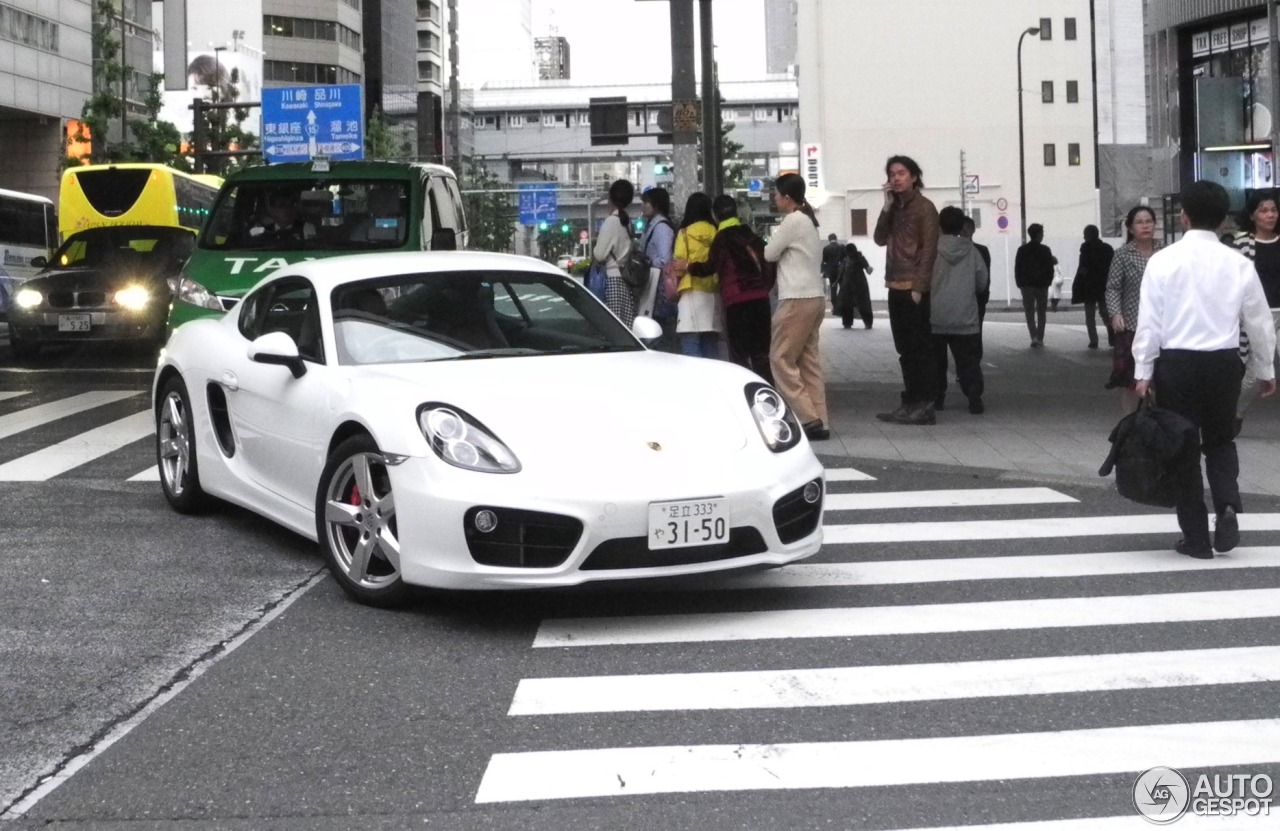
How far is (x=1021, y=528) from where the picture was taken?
809 cm

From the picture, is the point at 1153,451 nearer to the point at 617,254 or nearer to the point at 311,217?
the point at 617,254

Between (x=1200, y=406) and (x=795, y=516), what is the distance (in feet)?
6.63

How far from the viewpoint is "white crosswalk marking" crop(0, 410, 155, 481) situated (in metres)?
10.1

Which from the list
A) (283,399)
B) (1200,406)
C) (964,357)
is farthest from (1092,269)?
(283,399)

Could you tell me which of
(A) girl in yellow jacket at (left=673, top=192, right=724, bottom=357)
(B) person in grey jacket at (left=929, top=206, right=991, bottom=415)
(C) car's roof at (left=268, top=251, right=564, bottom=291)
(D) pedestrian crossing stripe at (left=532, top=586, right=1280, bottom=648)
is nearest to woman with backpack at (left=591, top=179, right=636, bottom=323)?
(A) girl in yellow jacket at (left=673, top=192, right=724, bottom=357)

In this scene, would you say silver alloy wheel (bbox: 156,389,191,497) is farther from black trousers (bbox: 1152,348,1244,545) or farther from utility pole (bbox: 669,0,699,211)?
utility pole (bbox: 669,0,699,211)

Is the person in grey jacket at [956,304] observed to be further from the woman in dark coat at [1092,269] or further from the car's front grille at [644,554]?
the woman in dark coat at [1092,269]

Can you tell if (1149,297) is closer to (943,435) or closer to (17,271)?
(943,435)

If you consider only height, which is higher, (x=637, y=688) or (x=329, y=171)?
(x=329, y=171)

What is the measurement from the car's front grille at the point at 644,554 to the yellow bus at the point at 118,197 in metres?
27.0

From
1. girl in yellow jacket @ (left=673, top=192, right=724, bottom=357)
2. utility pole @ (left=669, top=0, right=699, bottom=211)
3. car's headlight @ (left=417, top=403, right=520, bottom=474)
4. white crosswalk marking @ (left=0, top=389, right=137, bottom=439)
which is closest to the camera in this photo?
car's headlight @ (left=417, top=403, right=520, bottom=474)

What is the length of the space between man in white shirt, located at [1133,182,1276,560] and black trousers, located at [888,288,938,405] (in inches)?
183

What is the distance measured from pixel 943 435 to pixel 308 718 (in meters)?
7.91

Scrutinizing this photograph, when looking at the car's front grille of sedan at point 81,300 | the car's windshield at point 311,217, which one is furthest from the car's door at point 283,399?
the car's front grille of sedan at point 81,300
